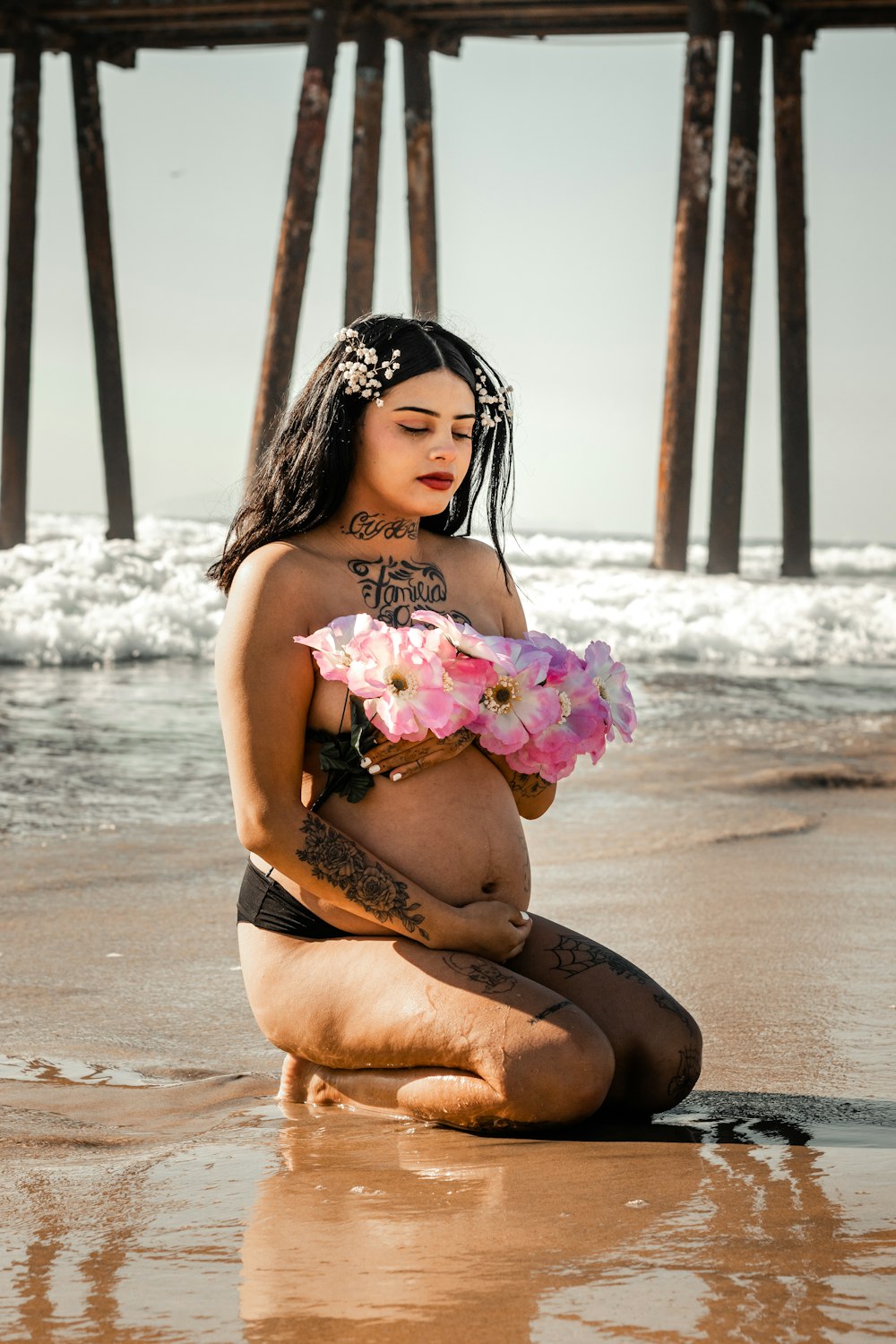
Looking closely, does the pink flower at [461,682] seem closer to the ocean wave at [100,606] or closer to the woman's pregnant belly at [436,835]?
the woman's pregnant belly at [436,835]

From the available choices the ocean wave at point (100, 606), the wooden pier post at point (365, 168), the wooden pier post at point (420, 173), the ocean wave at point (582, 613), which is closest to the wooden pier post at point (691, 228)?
the ocean wave at point (582, 613)

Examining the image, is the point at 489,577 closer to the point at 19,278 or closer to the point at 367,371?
the point at 367,371

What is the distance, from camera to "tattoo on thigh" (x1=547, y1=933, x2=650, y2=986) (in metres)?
2.99

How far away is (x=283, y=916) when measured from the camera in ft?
A: 9.80

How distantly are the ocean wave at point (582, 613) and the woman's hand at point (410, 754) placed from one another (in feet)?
24.5

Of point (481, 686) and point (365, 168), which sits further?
point (365, 168)

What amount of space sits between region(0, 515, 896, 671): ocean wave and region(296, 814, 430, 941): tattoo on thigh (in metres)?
7.65

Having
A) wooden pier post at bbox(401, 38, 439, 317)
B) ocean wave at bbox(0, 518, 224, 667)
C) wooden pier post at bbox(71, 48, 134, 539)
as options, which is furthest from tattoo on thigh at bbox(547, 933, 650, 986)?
wooden pier post at bbox(71, 48, 134, 539)

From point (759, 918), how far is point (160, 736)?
3924mm

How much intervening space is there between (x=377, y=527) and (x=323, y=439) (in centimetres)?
20

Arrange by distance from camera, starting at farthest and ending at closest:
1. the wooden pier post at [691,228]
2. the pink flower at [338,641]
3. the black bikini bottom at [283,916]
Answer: the wooden pier post at [691,228] → the black bikini bottom at [283,916] → the pink flower at [338,641]

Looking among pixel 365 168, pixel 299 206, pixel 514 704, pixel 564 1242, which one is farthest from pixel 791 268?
pixel 564 1242

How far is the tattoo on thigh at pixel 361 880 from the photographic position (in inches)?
110

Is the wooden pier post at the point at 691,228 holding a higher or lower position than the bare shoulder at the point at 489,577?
higher
